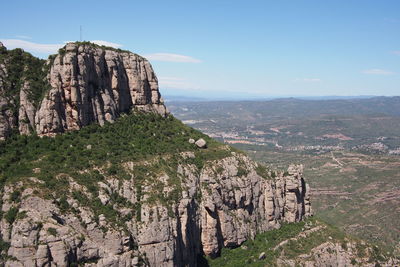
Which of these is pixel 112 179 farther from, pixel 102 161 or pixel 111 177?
pixel 102 161

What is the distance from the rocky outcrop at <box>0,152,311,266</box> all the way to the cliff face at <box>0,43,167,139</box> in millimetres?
15174

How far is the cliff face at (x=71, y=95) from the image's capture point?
7000cm

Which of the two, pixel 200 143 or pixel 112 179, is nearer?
pixel 112 179

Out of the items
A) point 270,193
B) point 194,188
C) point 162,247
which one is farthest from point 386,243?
point 162,247

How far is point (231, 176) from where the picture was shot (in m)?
84.9

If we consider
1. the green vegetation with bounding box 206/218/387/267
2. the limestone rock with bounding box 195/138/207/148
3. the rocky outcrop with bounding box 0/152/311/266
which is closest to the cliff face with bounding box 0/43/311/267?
the rocky outcrop with bounding box 0/152/311/266

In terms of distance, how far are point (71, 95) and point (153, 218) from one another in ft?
95.4

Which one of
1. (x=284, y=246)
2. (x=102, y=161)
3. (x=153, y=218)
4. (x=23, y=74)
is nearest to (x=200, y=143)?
(x=102, y=161)

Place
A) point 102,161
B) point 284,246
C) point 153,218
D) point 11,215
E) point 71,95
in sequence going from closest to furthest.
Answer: point 11,215 → point 153,218 → point 102,161 → point 71,95 → point 284,246

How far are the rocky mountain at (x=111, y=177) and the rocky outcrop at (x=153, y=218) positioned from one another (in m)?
0.17

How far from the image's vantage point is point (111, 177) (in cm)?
6756

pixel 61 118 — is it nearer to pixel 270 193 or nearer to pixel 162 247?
pixel 162 247

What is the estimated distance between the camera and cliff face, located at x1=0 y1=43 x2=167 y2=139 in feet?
230

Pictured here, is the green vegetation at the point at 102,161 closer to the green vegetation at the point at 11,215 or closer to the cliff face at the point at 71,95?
the green vegetation at the point at 11,215
